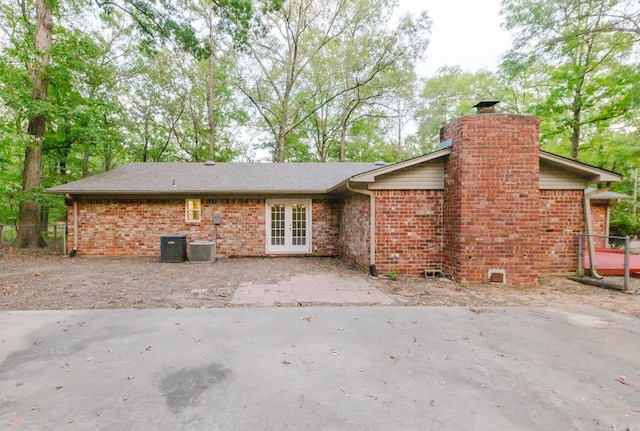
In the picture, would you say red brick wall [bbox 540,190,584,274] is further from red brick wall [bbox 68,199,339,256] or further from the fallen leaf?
red brick wall [bbox 68,199,339,256]

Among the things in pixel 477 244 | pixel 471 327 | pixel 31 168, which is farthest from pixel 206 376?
pixel 31 168

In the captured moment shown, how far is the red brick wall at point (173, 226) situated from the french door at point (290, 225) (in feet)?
0.85

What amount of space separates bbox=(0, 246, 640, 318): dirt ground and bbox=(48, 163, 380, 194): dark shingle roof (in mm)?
2544

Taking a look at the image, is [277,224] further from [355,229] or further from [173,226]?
[173,226]

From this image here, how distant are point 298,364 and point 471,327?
246 cm

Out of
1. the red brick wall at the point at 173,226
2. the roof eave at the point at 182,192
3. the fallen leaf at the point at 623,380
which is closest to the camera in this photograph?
the fallen leaf at the point at 623,380

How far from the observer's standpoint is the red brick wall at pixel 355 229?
294 inches

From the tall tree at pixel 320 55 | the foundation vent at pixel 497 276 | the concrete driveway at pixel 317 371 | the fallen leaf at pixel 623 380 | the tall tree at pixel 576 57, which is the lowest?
the fallen leaf at pixel 623 380

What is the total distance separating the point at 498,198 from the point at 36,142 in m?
15.4

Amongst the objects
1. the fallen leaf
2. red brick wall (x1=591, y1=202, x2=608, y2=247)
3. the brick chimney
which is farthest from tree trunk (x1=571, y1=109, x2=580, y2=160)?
the fallen leaf

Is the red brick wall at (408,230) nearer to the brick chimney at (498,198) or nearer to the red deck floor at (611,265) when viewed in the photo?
the brick chimney at (498,198)

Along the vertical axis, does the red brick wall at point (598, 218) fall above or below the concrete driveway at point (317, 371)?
above

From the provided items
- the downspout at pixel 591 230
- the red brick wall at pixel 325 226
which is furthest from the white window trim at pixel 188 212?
the downspout at pixel 591 230

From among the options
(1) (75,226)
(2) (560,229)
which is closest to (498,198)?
(2) (560,229)
